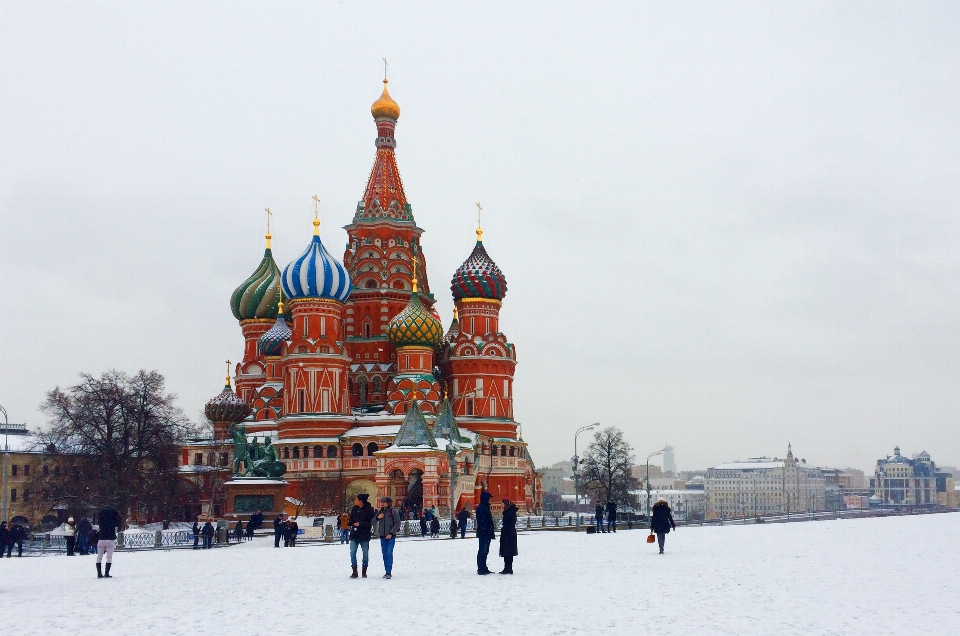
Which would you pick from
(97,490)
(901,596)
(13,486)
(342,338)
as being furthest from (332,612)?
(13,486)

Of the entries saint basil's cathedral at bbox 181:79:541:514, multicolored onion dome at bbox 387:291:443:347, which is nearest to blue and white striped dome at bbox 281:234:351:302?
saint basil's cathedral at bbox 181:79:541:514

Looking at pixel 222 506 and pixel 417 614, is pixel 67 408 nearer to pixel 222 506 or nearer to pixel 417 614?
pixel 222 506

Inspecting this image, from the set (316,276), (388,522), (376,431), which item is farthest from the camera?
(316,276)

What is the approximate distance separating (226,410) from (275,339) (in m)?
6.70

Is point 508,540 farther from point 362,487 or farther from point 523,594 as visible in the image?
point 362,487

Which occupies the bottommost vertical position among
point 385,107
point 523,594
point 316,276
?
point 523,594

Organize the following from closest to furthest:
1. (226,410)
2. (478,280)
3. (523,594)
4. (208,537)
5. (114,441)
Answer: (523,594) → (208,537) → (114,441) → (478,280) → (226,410)

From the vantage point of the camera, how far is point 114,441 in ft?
173

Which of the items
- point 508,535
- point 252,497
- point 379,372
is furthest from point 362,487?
point 508,535

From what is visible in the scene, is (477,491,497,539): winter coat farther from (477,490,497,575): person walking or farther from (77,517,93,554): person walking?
(77,517,93,554): person walking

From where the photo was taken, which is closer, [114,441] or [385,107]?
[114,441]

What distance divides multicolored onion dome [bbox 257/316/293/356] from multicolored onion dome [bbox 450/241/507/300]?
442 inches

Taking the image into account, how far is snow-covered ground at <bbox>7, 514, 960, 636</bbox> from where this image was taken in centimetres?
1319

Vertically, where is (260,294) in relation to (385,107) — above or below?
below
